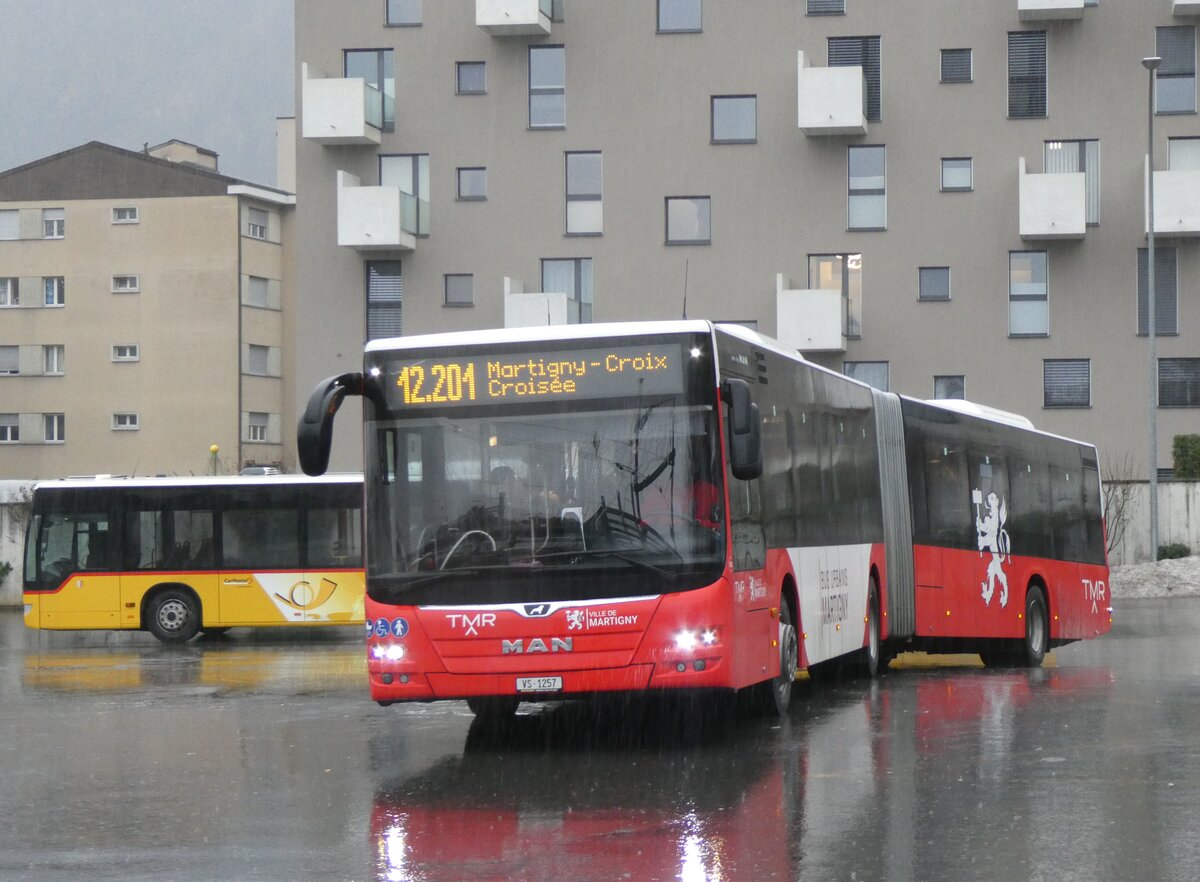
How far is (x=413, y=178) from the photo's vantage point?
49719 mm

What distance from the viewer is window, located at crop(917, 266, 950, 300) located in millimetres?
48531

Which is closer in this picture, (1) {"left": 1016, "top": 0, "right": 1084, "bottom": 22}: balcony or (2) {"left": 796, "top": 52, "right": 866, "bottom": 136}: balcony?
(1) {"left": 1016, "top": 0, "right": 1084, "bottom": 22}: balcony

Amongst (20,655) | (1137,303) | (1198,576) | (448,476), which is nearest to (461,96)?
(1137,303)

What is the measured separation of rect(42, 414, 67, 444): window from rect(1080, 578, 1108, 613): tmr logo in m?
53.3

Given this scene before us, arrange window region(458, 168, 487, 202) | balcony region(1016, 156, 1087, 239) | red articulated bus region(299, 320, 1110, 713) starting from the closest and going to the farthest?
1. red articulated bus region(299, 320, 1110, 713)
2. balcony region(1016, 156, 1087, 239)
3. window region(458, 168, 487, 202)

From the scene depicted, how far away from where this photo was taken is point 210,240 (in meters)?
70.2

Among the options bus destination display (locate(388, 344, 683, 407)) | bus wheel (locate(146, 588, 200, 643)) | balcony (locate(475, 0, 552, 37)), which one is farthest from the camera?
balcony (locate(475, 0, 552, 37))

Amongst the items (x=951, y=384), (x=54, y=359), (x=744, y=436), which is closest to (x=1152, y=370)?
(x=951, y=384)

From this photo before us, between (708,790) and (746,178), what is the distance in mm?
39486

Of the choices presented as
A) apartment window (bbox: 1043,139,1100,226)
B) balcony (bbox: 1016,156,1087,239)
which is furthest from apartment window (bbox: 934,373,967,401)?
apartment window (bbox: 1043,139,1100,226)

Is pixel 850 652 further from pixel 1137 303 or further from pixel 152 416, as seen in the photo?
pixel 152 416

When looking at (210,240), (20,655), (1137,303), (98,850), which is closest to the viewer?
(98,850)

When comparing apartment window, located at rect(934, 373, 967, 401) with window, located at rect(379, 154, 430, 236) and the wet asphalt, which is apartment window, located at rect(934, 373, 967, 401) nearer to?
window, located at rect(379, 154, 430, 236)

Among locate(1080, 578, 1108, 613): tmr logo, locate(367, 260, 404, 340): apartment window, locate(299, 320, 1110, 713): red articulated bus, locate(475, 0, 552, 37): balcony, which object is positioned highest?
locate(475, 0, 552, 37): balcony
